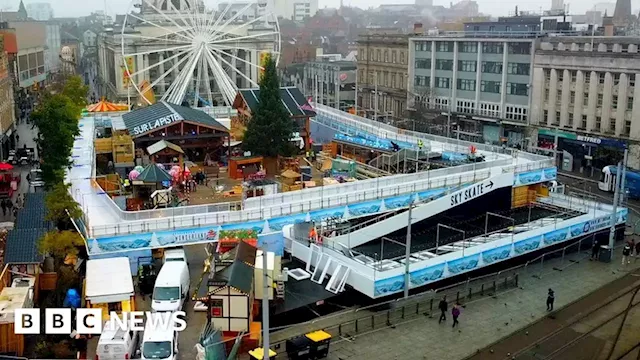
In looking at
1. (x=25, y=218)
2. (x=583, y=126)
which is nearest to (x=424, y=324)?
(x=25, y=218)

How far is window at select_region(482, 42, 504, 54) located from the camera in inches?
2474

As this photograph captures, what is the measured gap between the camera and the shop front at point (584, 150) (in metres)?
51.7

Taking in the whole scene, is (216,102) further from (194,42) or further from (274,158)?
(274,158)

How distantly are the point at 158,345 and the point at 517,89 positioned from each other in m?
49.4

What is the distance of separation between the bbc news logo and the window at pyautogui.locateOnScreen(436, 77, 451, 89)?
5246cm

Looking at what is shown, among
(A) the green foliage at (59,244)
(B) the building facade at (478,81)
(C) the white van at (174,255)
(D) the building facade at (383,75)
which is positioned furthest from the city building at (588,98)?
(A) the green foliage at (59,244)

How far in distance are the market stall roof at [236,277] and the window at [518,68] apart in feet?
147

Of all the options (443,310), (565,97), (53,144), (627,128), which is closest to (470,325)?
(443,310)

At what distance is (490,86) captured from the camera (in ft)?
211

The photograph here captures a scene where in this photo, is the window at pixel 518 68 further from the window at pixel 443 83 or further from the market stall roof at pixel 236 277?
the market stall roof at pixel 236 277

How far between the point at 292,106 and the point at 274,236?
926 inches

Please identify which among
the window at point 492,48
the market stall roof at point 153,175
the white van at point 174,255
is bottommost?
the white van at point 174,255

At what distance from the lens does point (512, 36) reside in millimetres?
62531

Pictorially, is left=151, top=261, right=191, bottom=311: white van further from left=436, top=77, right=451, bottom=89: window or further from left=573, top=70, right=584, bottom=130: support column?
left=436, top=77, right=451, bottom=89: window
